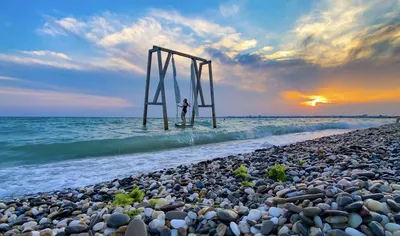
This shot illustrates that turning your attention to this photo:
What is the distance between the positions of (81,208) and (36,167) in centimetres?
395

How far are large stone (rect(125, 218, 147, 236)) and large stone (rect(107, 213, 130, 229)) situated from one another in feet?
0.30

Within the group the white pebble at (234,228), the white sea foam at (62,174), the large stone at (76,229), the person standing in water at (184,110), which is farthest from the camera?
the person standing in water at (184,110)

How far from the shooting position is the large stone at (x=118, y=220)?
73.2 inches

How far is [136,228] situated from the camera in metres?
1.77

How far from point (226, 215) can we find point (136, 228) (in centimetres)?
68

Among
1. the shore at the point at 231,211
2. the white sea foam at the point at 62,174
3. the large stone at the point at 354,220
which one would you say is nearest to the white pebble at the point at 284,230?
the shore at the point at 231,211

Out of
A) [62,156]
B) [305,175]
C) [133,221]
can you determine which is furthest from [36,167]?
[305,175]

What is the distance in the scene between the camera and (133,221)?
6.00 ft

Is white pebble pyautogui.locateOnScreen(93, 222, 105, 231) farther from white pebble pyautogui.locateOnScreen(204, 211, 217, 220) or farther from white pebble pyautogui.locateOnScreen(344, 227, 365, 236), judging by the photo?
white pebble pyautogui.locateOnScreen(344, 227, 365, 236)

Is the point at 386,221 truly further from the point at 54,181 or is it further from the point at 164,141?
the point at 164,141

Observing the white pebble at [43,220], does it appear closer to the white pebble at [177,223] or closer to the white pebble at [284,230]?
the white pebble at [177,223]

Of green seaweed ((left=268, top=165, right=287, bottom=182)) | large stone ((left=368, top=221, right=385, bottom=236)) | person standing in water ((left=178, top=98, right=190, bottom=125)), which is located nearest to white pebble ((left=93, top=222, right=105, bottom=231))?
large stone ((left=368, top=221, right=385, bottom=236))

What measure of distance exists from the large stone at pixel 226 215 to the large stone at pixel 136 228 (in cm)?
58

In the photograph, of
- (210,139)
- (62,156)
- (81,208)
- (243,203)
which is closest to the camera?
(243,203)
